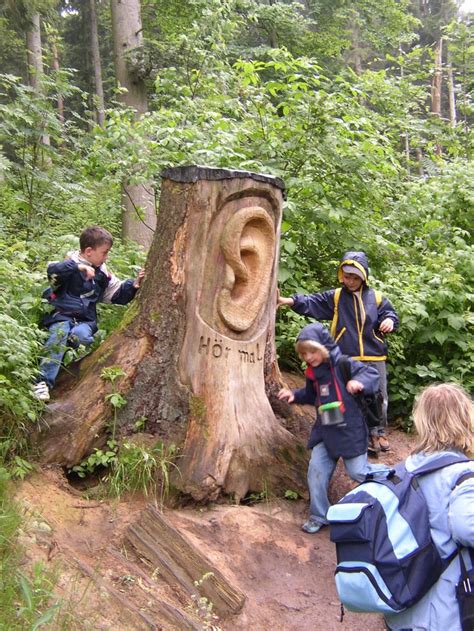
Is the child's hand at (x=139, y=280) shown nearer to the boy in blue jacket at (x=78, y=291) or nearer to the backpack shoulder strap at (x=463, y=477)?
the boy in blue jacket at (x=78, y=291)

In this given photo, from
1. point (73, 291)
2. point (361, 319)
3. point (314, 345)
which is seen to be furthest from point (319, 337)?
point (73, 291)

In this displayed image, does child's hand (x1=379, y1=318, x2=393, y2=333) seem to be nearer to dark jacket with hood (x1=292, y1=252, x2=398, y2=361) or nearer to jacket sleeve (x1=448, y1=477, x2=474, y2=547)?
dark jacket with hood (x1=292, y1=252, x2=398, y2=361)

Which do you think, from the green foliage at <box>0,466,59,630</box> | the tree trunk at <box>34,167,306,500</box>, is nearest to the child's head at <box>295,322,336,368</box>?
the tree trunk at <box>34,167,306,500</box>

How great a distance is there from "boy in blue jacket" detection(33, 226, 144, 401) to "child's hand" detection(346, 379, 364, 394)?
193 centimetres

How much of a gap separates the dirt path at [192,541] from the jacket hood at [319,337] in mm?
1221

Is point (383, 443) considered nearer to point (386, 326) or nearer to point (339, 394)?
point (386, 326)

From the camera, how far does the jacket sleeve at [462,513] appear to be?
2197 mm

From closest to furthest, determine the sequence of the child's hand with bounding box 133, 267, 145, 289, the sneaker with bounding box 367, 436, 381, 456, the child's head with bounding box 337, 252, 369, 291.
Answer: the child's hand with bounding box 133, 267, 145, 289 → the child's head with bounding box 337, 252, 369, 291 → the sneaker with bounding box 367, 436, 381, 456

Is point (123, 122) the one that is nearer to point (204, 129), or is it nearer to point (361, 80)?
point (204, 129)

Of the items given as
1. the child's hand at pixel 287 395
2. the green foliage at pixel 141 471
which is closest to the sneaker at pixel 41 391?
the green foliage at pixel 141 471

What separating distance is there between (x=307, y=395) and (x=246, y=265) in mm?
1120

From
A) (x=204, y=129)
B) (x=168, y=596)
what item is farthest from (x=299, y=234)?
(x=168, y=596)

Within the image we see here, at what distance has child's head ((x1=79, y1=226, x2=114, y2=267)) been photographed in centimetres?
470

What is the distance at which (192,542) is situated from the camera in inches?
142
